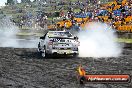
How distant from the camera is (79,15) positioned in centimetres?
4709

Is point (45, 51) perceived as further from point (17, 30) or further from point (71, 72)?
point (17, 30)

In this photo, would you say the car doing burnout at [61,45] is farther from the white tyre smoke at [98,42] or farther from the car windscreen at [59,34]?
the white tyre smoke at [98,42]

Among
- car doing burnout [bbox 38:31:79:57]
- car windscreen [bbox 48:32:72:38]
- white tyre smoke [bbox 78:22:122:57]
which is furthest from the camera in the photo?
white tyre smoke [bbox 78:22:122:57]

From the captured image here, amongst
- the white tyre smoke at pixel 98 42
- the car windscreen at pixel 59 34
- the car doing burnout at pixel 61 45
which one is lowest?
the white tyre smoke at pixel 98 42

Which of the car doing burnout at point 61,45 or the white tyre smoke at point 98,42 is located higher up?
the car doing burnout at point 61,45

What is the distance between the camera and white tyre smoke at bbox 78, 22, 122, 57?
21.4m

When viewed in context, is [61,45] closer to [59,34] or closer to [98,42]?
[59,34]

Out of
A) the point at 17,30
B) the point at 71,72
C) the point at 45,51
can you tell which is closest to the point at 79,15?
the point at 17,30

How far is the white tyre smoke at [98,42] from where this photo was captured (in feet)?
70.3

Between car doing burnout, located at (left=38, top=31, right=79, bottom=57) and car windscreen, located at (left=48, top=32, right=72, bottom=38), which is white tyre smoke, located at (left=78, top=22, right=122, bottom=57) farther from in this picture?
car doing burnout, located at (left=38, top=31, right=79, bottom=57)

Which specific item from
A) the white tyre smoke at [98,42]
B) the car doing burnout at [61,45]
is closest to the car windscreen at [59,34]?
the car doing burnout at [61,45]

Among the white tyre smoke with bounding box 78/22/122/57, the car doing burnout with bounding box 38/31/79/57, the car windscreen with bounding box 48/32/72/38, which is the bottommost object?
the white tyre smoke with bounding box 78/22/122/57

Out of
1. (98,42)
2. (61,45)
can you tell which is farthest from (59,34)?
(98,42)

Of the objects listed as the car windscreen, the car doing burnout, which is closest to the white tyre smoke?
the car windscreen
